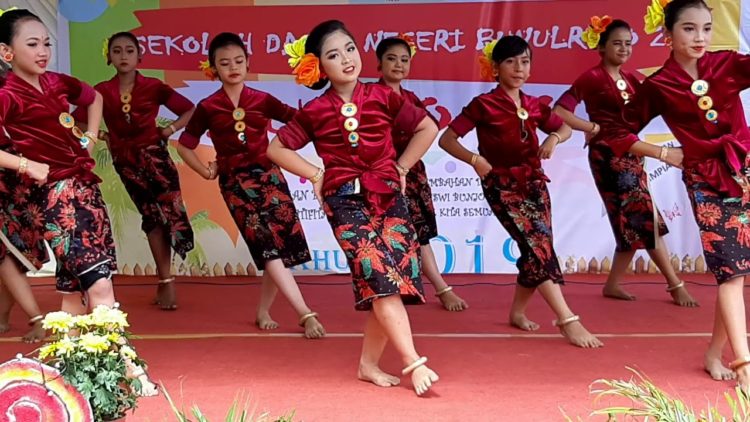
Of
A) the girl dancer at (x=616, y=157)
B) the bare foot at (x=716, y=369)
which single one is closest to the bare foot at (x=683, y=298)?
the girl dancer at (x=616, y=157)

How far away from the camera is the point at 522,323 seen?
4246 millimetres

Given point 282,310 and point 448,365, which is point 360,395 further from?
point 282,310

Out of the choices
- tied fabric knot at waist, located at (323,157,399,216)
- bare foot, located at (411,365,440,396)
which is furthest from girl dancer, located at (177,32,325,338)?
bare foot, located at (411,365,440,396)

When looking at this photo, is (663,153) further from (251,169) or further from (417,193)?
(251,169)

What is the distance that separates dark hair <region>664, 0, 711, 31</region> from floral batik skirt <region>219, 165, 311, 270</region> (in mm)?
2103

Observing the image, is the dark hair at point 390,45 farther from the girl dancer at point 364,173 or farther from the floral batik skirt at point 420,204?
the girl dancer at point 364,173

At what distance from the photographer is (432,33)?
5.87 metres

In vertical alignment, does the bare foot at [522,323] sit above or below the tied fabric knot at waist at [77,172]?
below

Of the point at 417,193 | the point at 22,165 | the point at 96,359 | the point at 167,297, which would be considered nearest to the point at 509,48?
the point at 417,193

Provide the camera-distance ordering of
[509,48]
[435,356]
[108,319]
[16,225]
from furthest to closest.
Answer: [16,225] < [509,48] < [435,356] < [108,319]

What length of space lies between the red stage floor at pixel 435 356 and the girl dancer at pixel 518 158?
36 centimetres

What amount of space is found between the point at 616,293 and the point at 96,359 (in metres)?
3.50

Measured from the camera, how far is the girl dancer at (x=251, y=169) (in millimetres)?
4348

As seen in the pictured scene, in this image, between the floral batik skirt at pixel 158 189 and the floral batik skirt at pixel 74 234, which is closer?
the floral batik skirt at pixel 74 234
